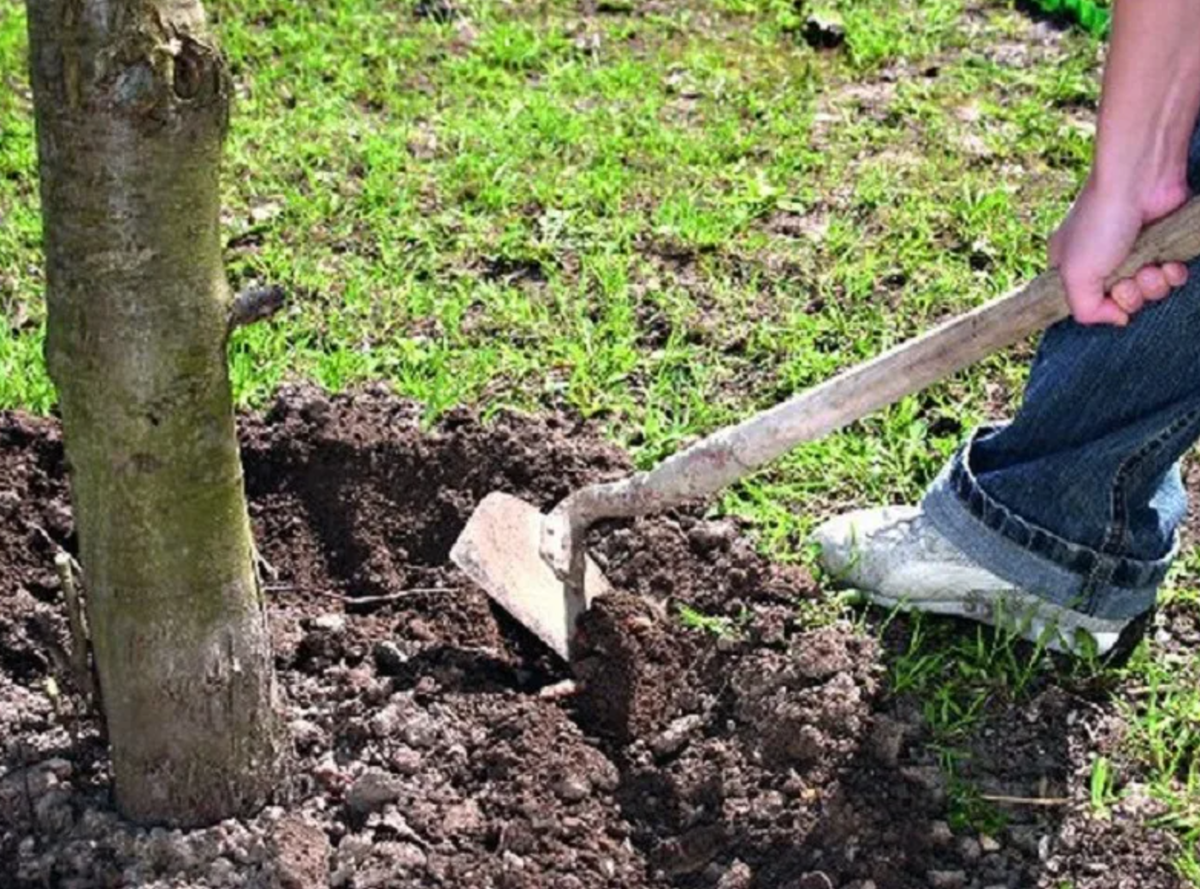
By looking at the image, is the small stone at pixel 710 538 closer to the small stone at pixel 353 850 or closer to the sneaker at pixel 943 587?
the sneaker at pixel 943 587

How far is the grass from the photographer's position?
3523 millimetres

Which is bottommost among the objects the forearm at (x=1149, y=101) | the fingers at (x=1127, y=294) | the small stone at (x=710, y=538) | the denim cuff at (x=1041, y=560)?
the small stone at (x=710, y=538)

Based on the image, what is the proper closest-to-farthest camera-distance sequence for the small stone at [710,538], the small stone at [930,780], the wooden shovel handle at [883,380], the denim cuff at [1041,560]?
the wooden shovel handle at [883,380] < the small stone at [930,780] < the denim cuff at [1041,560] < the small stone at [710,538]

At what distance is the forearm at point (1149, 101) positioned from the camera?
2.54m

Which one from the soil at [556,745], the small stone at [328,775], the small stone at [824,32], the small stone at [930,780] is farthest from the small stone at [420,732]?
the small stone at [824,32]

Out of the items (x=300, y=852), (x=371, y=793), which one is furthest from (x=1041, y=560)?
(x=300, y=852)

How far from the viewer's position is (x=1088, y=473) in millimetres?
2961

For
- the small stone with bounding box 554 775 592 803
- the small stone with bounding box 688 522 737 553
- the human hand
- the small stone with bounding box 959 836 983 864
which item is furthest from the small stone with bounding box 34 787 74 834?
the human hand

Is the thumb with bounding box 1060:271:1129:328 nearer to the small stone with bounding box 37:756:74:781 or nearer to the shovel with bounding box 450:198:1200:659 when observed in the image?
the shovel with bounding box 450:198:1200:659

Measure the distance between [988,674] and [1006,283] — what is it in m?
1.21

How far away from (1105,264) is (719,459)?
60 centimetres

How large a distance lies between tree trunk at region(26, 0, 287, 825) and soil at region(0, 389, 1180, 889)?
0.13 m

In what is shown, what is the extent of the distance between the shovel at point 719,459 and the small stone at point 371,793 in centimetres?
39

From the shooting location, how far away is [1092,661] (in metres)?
2.98
